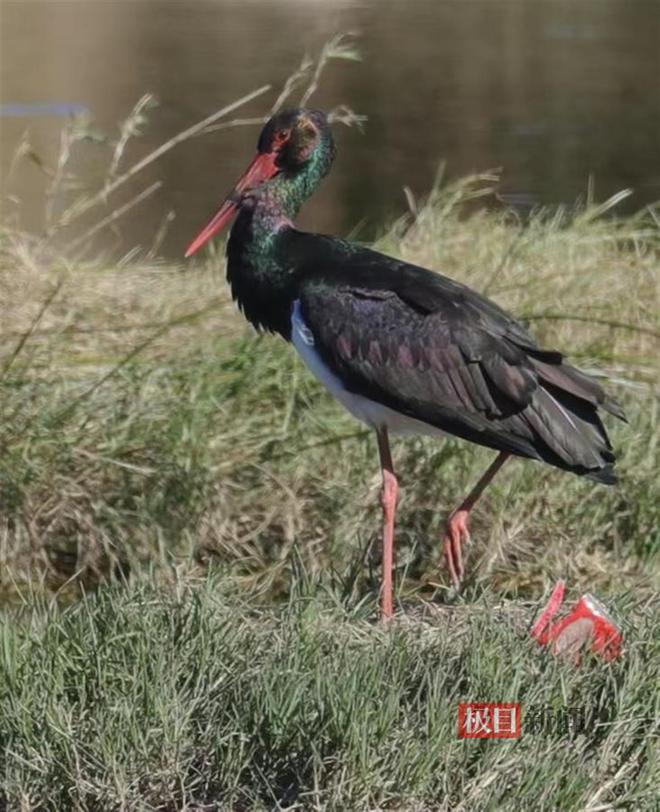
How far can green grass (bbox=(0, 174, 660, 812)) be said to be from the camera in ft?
10.4

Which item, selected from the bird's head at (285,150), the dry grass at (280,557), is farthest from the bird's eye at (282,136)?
the dry grass at (280,557)

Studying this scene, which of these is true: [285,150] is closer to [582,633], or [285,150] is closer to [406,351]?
[406,351]

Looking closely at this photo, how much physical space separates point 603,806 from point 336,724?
47 centimetres

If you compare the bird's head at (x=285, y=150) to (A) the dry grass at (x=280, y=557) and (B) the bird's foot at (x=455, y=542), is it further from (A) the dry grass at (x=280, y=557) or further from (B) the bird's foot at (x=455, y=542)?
(B) the bird's foot at (x=455, y=542)

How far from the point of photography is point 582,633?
141 inches

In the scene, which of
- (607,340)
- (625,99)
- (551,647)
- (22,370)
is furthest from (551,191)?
(551,647)

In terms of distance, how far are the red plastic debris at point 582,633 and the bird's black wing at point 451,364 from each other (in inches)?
29.2

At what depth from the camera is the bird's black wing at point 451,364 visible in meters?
4.38

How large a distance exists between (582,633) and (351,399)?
1.19 m

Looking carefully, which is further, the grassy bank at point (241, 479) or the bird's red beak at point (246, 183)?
the grassy bank at point (241, 479)

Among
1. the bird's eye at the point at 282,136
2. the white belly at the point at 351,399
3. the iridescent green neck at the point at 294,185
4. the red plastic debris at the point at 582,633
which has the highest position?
the bird's eye at the point at 282,136

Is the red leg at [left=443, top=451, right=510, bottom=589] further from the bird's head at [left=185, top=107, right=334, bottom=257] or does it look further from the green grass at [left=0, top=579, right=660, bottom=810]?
the green grass at [left=0, top=579, right=660, bottom=810]

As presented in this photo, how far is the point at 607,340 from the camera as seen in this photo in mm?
5965

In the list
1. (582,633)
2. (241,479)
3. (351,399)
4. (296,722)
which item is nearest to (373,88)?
(241,479)
